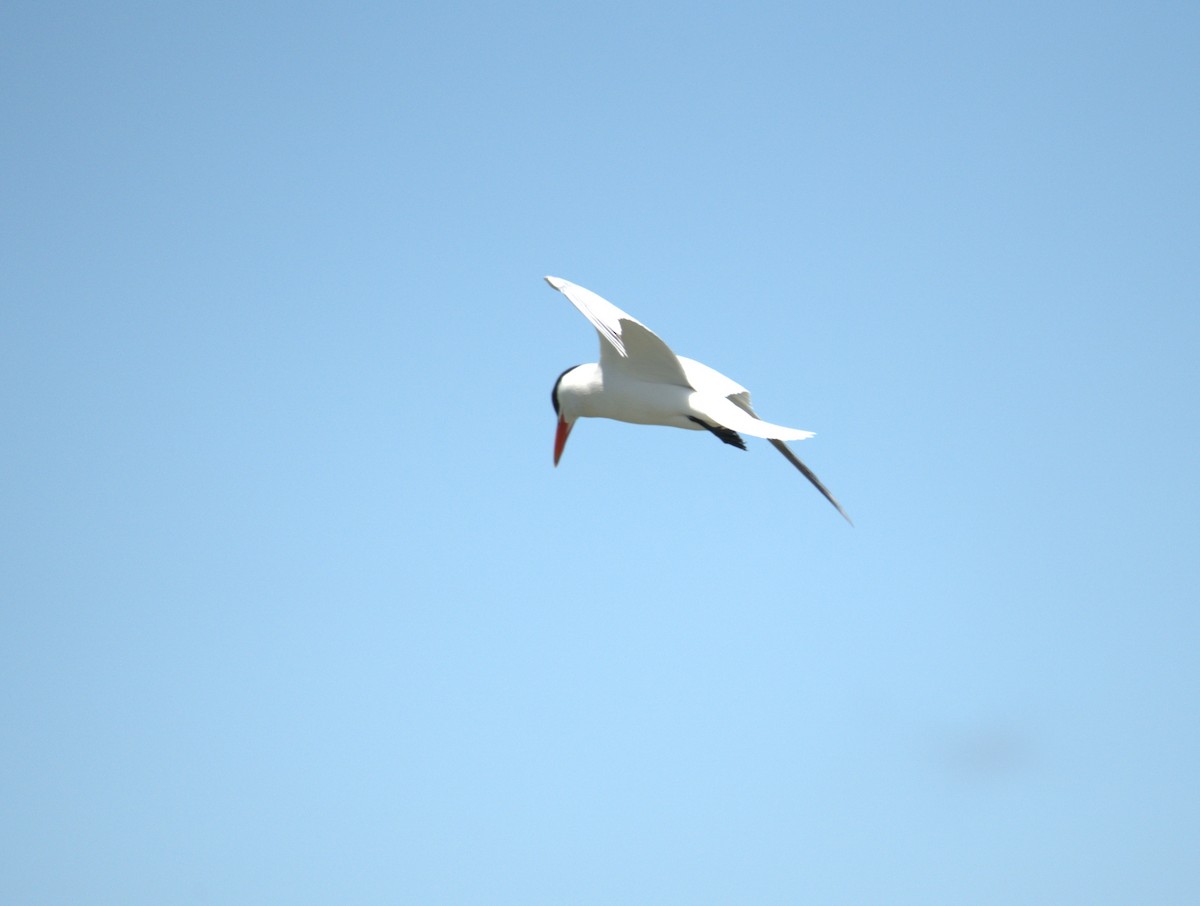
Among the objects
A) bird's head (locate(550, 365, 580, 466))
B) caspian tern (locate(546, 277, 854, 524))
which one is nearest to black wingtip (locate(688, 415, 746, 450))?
caspian tern (locate(546, 277, 854, 524))

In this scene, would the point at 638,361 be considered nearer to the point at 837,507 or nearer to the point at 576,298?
the point at 576,298

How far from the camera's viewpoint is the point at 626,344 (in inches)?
536

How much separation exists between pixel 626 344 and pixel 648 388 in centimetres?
52

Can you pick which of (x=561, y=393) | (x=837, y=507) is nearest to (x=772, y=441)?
(x=837, y=507)

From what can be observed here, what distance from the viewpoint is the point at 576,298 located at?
14117 millimetres

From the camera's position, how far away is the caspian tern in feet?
44.0

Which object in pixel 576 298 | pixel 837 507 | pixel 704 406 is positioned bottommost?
pixel 837 507

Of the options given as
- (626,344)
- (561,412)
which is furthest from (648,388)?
(561,412)

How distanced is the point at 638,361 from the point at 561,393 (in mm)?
1318

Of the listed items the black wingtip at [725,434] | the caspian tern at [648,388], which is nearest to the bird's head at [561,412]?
the caspian tern at [648,388]

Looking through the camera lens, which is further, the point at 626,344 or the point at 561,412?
the point at 561,412

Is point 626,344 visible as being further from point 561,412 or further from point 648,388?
point 561,412

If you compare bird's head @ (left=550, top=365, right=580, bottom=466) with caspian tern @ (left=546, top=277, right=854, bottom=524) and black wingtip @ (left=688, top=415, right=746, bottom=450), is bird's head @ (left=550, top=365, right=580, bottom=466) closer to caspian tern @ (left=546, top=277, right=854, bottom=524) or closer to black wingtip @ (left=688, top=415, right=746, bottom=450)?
caspian tern @ (left=546, top=277, right=854, bottom=524)

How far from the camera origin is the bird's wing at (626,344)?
527 inches
